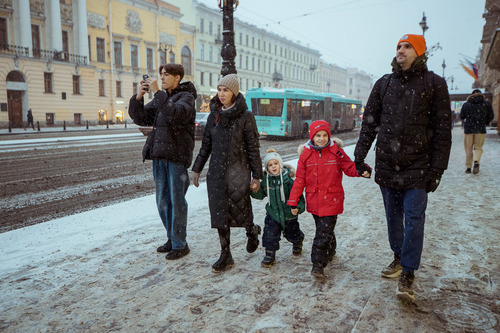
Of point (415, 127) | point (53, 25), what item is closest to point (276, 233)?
point (415, 127)

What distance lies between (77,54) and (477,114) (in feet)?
123

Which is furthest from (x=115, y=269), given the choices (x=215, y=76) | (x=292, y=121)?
(x=215, y=76)

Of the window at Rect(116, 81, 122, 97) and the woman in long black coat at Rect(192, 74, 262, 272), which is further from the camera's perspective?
the window at Rect(116, 81, 122, 97)

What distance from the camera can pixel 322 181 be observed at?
3.53 metres

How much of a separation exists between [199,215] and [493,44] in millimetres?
13964

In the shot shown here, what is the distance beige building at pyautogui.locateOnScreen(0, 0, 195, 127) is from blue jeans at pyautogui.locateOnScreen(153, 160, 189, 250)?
3294 centimetres

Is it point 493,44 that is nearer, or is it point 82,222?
point 82,222

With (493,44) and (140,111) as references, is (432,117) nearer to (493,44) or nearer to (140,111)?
(140,111)

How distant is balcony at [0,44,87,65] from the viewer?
3171cm

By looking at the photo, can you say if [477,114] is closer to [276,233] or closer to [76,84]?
[276,233]

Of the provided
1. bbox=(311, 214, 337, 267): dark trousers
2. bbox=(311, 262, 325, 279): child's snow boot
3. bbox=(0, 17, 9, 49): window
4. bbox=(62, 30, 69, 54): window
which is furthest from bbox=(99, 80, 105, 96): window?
bbox=(311, 262, 325, 279): child's snow boot

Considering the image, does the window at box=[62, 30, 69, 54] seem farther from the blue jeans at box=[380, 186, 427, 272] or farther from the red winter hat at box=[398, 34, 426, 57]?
the blue jeans at box=[380, 186, 427, 272]

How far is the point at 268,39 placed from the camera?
6794 centimetres

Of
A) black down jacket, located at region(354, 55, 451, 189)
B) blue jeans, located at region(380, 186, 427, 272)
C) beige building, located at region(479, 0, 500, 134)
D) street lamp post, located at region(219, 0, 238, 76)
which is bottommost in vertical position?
blue jeans, located at region(380, 186, 427, 272)
